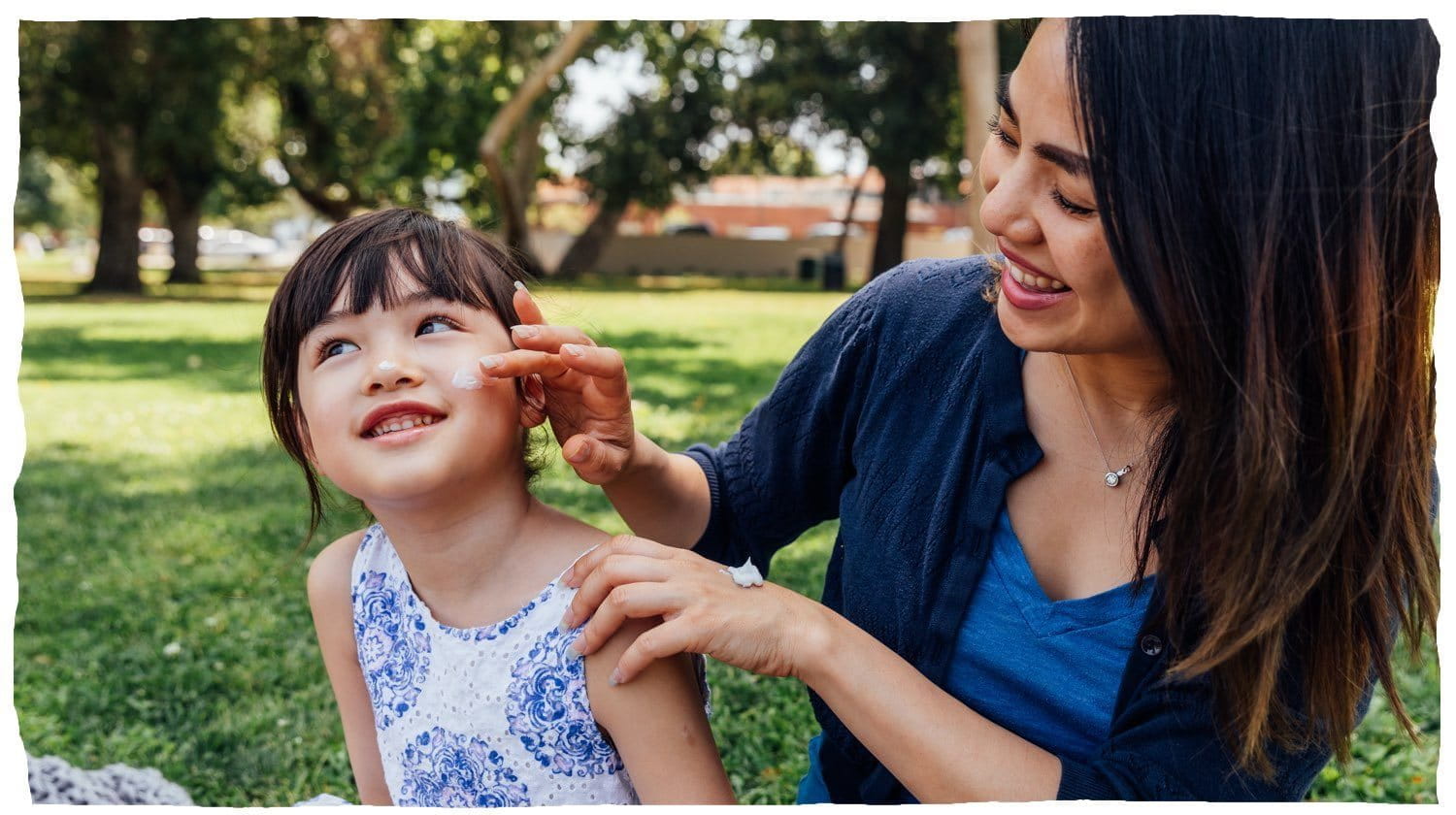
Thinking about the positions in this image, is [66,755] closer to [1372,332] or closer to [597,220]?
[1372,332]

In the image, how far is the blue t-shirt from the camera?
1.79m

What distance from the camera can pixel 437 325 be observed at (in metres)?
1.89

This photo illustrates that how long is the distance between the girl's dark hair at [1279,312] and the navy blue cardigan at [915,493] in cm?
8

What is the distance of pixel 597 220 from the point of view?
92.9 ft

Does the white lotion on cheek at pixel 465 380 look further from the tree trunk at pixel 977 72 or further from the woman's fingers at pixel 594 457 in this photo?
the tree trunk at pixel 977 72

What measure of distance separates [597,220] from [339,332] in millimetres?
26838

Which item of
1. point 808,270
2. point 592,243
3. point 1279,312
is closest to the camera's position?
point 1279,312

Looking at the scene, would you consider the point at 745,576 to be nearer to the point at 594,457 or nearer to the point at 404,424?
the point at 594,457

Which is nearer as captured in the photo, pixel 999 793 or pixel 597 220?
pixel 999 793

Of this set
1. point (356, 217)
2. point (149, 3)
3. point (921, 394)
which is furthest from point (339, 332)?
point (921, 394)

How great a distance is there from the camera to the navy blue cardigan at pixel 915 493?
1698 mm

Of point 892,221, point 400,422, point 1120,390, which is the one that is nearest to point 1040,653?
point 1120,390

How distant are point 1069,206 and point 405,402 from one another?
2.96ft

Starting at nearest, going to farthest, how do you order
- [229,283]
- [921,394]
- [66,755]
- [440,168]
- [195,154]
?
[921,394], [66,755], [195,154], [229,283], [440,168]
